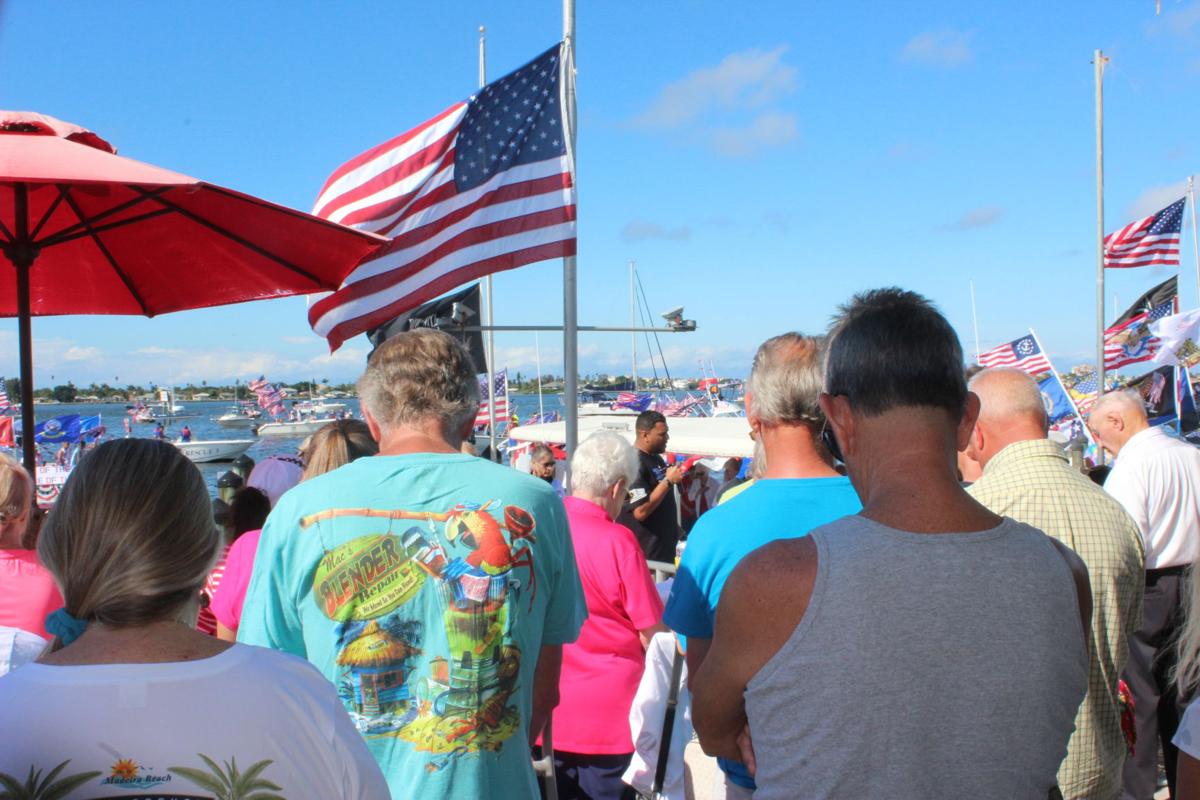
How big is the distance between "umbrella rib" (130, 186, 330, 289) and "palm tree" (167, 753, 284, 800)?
10.2ft

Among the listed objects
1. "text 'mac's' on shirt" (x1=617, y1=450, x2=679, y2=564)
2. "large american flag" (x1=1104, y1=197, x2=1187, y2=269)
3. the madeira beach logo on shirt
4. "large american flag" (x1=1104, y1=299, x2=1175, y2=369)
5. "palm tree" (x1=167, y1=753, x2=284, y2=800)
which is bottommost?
"text 'mac's' on shirt" (x1=617, y1=450, x2=679, y2=564)

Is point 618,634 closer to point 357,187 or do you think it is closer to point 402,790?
point 402,790

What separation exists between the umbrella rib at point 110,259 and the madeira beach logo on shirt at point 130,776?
11.0 ft

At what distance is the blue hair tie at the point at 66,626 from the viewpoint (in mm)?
1449

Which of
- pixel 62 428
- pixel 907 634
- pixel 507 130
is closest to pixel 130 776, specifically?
pixel 907 634

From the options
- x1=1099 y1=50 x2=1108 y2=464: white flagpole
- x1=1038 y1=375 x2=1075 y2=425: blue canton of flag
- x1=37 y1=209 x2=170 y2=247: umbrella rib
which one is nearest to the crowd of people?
x1=37 y1=209 x2=170 y2=247: umbrella rib

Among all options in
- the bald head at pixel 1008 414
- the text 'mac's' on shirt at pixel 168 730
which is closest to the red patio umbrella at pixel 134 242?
the text 'mac's' on shirt at pixel 168 730

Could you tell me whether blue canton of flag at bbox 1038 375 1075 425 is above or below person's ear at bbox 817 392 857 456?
below

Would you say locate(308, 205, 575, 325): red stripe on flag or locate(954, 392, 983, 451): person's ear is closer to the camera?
locate(954, 392, 983, 451): person's ear

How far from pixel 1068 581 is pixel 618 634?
2.19 m

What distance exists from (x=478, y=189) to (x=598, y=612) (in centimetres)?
317

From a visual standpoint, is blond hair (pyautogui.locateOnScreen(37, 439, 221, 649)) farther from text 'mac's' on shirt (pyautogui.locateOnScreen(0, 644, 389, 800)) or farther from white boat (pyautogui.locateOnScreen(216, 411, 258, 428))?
white boat (pyautogui.locateOnScreen(216, 411, 258, 428))

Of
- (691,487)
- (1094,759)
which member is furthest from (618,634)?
(691,487)

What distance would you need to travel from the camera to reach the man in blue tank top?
7.56ft
